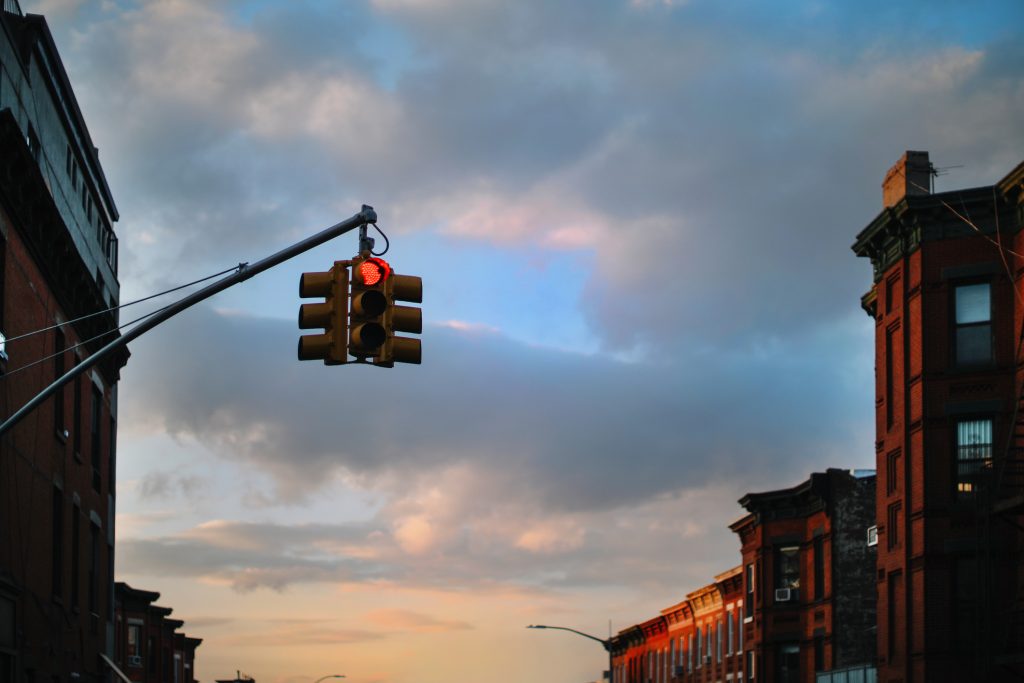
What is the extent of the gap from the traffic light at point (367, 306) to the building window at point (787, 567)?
51525 millimetres

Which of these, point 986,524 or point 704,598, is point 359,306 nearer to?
point 986,524

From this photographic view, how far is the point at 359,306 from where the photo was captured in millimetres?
15383

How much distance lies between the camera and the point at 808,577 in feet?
208

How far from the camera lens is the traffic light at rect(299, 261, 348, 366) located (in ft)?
50.2

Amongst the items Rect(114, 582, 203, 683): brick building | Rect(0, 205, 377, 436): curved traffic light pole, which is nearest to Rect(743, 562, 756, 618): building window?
Rect(114, 582, 203, 683): brick building

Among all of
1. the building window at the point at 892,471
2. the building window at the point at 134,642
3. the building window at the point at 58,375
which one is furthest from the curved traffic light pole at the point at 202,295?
the building window at the point at 134,642

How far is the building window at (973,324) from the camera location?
42.9m

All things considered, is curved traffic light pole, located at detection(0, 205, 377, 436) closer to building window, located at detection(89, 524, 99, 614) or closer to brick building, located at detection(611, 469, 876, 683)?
building window, located at detection(89, 524, 99, 614)

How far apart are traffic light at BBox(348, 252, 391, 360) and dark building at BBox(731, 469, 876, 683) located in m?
43.8

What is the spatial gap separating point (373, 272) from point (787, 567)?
173 feet

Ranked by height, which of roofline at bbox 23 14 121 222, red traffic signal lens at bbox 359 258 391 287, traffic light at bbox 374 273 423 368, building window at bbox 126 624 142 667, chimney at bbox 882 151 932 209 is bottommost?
building window at bbox 126 624 142 667

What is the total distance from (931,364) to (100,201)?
24.0 meters

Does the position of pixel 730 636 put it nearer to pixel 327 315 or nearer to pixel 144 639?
pixel 144 639

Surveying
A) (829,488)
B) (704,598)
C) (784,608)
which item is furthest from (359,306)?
(704,598)
